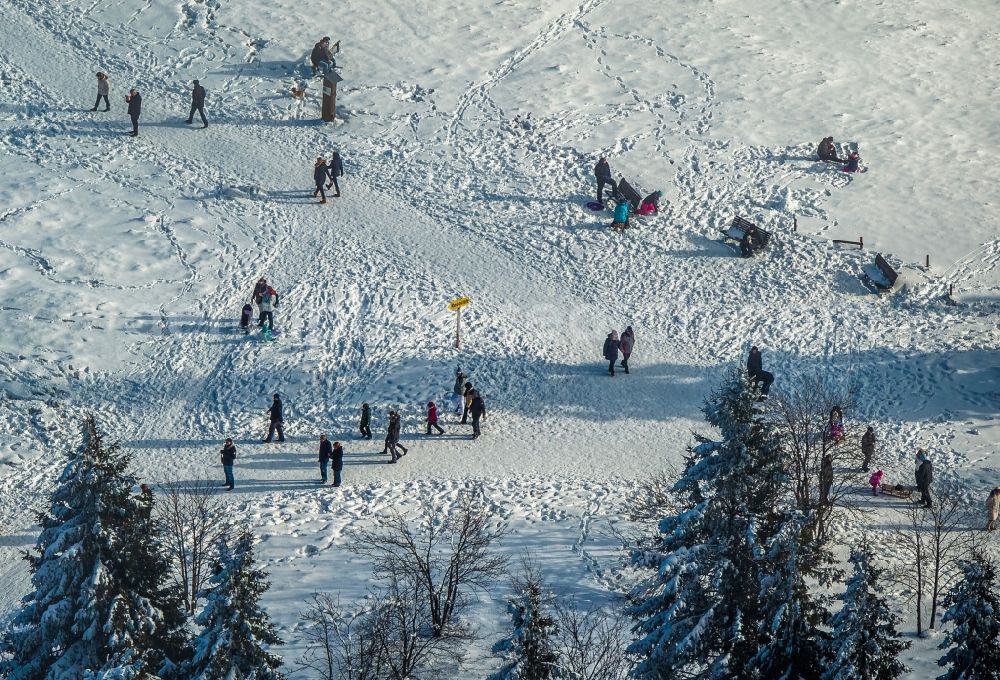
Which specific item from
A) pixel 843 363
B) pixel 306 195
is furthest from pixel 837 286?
pixel 306 195

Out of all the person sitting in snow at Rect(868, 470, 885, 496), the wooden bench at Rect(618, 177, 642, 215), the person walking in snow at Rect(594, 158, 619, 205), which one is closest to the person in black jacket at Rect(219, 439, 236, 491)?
the person sitting in snow at Rect(868, 470, 885, 496)

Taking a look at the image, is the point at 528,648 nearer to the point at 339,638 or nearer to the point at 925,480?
the point at 339,638

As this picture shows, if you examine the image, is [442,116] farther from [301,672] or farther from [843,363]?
[301,672]

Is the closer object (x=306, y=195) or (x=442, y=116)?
(x=306, y=195)

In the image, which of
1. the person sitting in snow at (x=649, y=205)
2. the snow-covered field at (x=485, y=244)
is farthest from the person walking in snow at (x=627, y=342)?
the person sitting in snow at (x=649, y=205)

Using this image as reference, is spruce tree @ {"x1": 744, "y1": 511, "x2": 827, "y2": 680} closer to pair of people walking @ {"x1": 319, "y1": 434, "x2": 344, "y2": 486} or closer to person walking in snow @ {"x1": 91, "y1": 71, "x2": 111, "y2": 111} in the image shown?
pair of people walking @ {"x1": 319, "y1": 434, "x2": 344, "y2": 486}

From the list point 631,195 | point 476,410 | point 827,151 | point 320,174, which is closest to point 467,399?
point 476,410

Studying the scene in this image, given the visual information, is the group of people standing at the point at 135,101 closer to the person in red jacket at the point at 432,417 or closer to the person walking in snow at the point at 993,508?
the person in red jacket at the point at 432,417
